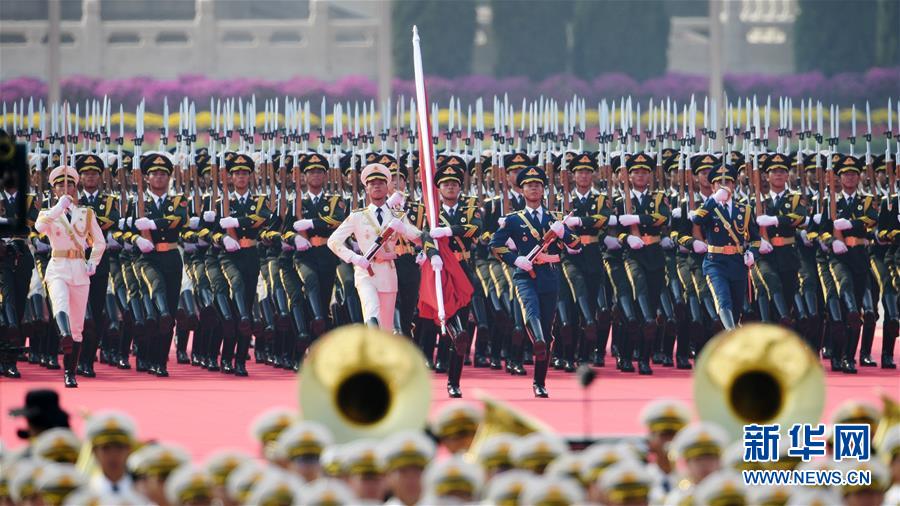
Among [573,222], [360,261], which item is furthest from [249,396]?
[573,222]

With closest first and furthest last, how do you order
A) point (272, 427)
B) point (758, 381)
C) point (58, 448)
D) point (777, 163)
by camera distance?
point (58, 448)
point (272, 427)
point (758, 381)
point (777, 163)

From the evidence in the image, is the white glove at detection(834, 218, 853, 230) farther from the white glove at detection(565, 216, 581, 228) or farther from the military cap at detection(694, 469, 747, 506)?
the military cap at detection(694, 469, 747, 506)

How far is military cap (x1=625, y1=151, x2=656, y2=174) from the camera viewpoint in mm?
15938

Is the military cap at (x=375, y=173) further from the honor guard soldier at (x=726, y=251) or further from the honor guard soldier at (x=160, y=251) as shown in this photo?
the honor guard soldier at (x=726, y=251)

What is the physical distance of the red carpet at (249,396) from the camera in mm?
12031

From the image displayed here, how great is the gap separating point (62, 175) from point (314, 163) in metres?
1.80

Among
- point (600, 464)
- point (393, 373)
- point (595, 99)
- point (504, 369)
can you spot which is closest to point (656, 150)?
point (504, 369)

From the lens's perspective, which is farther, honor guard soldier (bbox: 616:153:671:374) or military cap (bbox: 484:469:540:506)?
honor guard soldier (bbox: 616:153:671:374)

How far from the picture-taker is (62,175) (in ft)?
49.0

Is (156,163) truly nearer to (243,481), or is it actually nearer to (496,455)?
(496,455)

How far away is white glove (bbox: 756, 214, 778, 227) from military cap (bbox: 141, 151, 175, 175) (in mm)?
4137

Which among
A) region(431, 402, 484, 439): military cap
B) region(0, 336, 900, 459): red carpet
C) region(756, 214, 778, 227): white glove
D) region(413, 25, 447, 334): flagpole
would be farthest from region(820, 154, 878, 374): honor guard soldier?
region(431, 402, 484, 439): military cap

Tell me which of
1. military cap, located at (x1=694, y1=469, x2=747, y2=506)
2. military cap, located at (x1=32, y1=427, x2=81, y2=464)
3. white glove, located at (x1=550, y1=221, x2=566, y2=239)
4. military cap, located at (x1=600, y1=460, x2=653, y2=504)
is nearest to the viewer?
military cap, located at (x1=694, y1=469, x2=747, y2=506)

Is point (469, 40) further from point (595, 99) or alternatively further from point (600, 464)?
point (600, 464)
